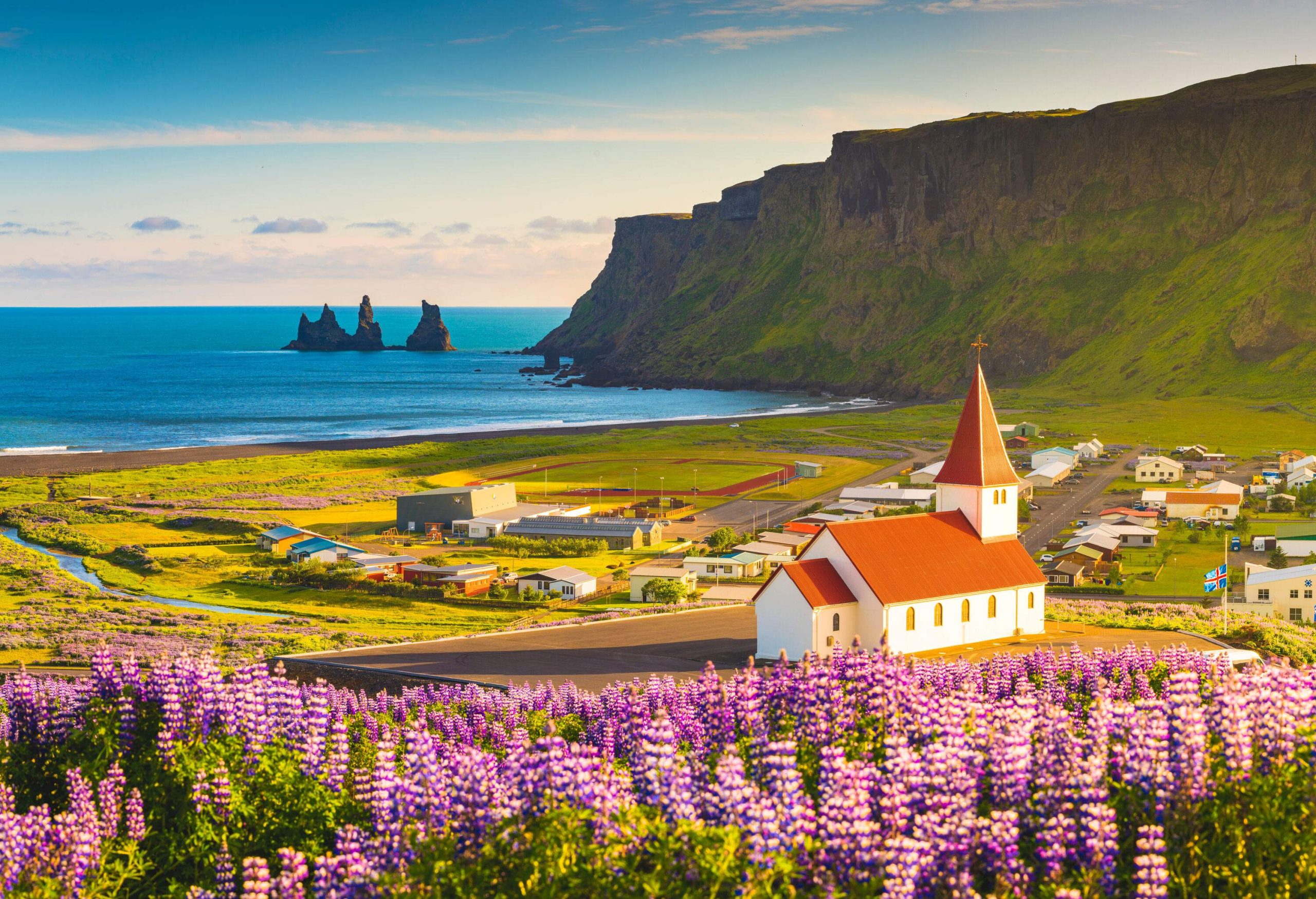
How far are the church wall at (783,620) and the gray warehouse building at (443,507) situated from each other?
1910 inches

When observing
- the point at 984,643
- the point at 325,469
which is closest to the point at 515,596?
the point at 984,643

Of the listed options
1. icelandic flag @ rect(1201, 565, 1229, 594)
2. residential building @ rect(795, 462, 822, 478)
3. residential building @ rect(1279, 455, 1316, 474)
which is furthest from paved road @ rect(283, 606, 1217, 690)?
residential building @ rect(1279, 455, 1316, 474)

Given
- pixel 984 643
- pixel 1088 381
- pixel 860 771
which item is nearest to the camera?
pixel 860 771

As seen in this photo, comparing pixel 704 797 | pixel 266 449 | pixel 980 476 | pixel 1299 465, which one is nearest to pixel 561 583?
pixel 980 476

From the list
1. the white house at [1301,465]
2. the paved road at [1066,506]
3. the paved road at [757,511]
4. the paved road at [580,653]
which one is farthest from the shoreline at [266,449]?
the paved road at [580,653]

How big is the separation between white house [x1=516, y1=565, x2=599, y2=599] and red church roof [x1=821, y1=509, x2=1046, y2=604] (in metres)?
24.0

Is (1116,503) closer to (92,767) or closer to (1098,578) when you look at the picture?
(1098,578)

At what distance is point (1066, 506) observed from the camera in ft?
292

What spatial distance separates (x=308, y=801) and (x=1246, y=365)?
175158mm

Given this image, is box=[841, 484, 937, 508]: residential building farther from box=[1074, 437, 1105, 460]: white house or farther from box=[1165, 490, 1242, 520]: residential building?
box=[1074, 437, 1105, 460]: white house

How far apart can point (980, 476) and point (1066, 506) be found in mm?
52370

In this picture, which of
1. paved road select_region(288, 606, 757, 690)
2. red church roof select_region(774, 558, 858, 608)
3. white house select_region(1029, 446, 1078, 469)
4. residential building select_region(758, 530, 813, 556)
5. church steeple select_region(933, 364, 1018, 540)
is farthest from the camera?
white house select_region(1029, 446, 1078, 469)

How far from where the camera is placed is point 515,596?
6081 cm

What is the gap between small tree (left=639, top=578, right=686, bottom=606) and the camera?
56.6 metres
